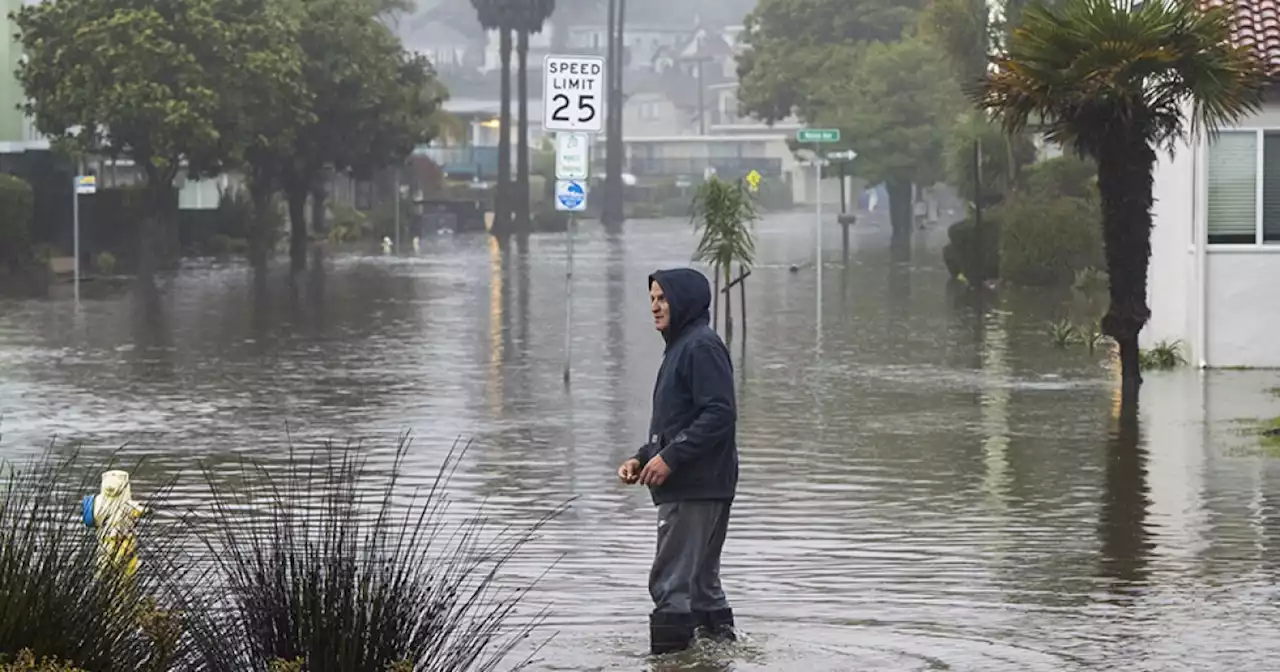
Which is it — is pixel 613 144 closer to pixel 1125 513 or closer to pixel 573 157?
pixel 573 157

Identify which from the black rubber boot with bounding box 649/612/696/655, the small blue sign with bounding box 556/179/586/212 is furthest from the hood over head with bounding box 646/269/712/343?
the small blue sign with bounding box 556/179/586/212

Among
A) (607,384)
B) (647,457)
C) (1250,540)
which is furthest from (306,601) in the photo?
(607,384)

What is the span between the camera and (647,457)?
963cm

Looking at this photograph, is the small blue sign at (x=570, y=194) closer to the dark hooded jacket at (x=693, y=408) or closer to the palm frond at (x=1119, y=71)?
the palm frond at (x=1119, y=71)

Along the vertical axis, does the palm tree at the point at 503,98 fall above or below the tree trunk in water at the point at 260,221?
above

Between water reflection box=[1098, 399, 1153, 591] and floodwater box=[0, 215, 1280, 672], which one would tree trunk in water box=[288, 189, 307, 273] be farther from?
water reflection box=[1098, 399, 1153, 591]

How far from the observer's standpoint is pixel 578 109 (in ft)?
75.3

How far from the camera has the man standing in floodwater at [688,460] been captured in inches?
370

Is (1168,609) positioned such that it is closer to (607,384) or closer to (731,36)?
(607,384)

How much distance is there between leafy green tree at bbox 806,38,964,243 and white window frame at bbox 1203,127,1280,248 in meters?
53.5

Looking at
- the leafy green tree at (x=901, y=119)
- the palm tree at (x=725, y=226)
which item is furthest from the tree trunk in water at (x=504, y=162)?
the palm tree at (x=725, y=226)

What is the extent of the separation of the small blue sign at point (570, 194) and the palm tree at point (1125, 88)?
4319 mm

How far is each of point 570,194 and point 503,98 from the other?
81354mm

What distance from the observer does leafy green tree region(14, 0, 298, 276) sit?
58.3m
